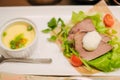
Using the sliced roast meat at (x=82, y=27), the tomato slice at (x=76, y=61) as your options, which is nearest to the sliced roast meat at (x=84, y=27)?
the sliced roast meat at (x=82, y=27)

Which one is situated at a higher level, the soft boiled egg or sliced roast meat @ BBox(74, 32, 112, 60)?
the soft boiled egg

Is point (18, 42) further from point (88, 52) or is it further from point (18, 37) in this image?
point (88, 52)

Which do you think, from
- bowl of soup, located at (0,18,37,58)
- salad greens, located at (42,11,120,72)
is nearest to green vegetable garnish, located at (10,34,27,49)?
bowl of soup, located at (0,18,37,58)

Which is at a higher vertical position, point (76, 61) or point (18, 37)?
point (18, 37)

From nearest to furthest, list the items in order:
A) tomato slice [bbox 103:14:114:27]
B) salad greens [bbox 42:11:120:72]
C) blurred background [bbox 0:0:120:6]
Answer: salad greens [bbox 42:11:120:72] < tomato slice [bbox 103:14:114:27] < blurred background [bbox 0:0:120:6]

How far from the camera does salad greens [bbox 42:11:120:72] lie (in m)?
0.93

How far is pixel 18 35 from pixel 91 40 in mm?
314

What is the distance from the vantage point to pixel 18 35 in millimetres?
995

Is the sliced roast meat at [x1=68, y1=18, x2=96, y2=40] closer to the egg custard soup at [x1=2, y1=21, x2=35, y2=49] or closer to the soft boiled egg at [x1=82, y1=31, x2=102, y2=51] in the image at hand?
the soft boiled egg at [x1=82, y1=31, x2=102, y2=51]

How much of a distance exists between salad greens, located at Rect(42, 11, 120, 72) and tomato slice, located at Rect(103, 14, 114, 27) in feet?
0.06

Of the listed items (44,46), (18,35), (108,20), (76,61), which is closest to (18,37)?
(18,35)

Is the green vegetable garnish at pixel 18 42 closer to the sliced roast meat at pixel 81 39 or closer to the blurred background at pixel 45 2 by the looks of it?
the sliced roast meat at pixel 81 39

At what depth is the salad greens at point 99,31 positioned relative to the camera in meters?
0.93

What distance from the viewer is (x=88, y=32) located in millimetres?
985
